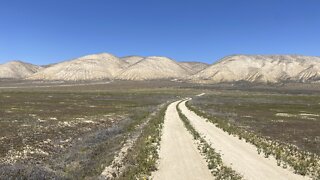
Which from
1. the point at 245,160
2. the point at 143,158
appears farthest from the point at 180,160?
the point at 245,160

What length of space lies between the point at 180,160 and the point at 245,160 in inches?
180

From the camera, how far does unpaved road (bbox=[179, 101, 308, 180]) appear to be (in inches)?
859

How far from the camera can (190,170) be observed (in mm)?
22750

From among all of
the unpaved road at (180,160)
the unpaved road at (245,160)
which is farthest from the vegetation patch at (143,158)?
the unpaved road at (245,160)

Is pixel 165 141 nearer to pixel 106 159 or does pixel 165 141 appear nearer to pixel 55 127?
pixel 106 159

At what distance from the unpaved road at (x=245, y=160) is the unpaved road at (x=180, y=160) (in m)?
1.93

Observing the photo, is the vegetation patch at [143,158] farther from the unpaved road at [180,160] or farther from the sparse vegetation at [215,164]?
the sparse vegetation at [215,164]

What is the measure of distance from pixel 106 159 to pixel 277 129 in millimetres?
29569

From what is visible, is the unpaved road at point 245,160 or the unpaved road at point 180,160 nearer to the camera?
the unpaved road at point 180,160

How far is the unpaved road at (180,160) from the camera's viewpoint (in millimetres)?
21562

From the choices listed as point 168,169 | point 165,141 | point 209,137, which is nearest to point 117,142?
point 165,141

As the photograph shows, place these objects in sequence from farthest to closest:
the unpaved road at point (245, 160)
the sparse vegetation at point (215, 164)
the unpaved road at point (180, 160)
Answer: the unpaved road at point (245, 160) → the unpaved road at point (180, 160) → the sparse vegetation at point (215, 164)

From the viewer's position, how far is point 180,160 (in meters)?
25.5

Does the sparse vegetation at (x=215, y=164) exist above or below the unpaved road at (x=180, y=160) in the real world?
above
